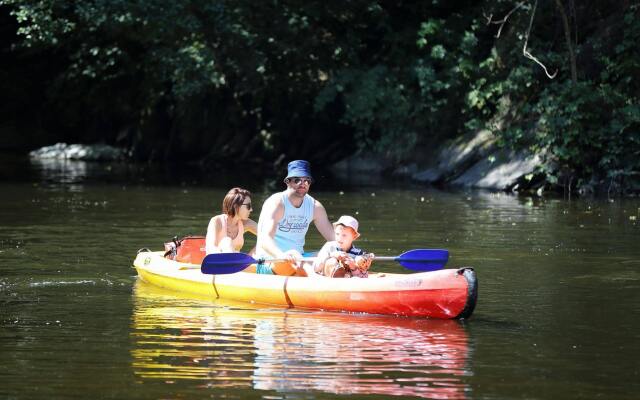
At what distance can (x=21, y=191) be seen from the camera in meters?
20.4

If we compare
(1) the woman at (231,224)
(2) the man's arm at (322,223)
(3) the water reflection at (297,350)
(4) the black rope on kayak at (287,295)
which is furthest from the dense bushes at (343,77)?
(3) the water reflection at (297,350)

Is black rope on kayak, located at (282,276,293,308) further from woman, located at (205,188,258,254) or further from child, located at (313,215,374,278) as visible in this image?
woman, located at (205,188,258,254)

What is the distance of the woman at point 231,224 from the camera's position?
10570 millimetres

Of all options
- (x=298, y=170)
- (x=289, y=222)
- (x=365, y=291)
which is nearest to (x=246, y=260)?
(x=289, y=222)

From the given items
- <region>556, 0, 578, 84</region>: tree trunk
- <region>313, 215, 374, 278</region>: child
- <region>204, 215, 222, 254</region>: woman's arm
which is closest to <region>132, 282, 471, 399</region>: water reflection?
<region>313, 215, 374, 278</region>: child

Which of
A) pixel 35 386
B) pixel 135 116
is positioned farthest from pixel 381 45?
pixel 35 386

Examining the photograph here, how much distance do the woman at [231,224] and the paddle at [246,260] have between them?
0.68 m

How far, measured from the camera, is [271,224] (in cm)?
995

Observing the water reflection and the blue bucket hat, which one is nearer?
the water reflection

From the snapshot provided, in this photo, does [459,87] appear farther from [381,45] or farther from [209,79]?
[209,79]

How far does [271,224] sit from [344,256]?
752 millimetres

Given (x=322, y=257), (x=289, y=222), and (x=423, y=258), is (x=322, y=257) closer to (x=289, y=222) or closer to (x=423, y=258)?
(x=289, y=222)

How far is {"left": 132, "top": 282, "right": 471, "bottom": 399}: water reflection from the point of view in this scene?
6887mm

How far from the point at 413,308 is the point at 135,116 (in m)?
23.0
